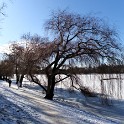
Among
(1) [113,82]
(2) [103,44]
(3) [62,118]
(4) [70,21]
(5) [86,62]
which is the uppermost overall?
(4) [70,21]

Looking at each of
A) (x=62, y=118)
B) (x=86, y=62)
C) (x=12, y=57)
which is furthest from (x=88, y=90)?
(x=12, y=57)

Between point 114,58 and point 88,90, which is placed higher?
Answer: point 114,58

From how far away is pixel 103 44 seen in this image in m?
21.7

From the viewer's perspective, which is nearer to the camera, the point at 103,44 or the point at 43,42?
the point at 103,44

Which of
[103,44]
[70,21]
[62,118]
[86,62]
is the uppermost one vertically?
[70,21]

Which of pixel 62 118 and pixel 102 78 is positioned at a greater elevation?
→ pixel 102 78

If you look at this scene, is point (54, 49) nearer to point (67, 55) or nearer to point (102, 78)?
point (67, 55)

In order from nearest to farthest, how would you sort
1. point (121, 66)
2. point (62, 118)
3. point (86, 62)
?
point (62, 118)
point (121, 66)
point (86, 62)

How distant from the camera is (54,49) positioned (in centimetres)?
2231

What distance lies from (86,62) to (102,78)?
200cm

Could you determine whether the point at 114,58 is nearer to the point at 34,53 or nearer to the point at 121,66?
the point at 121,66

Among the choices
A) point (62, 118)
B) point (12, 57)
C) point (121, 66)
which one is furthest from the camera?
point (12, 57)

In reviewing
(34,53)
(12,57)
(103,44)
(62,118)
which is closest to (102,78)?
(103,44)

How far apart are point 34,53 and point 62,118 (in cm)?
1126
